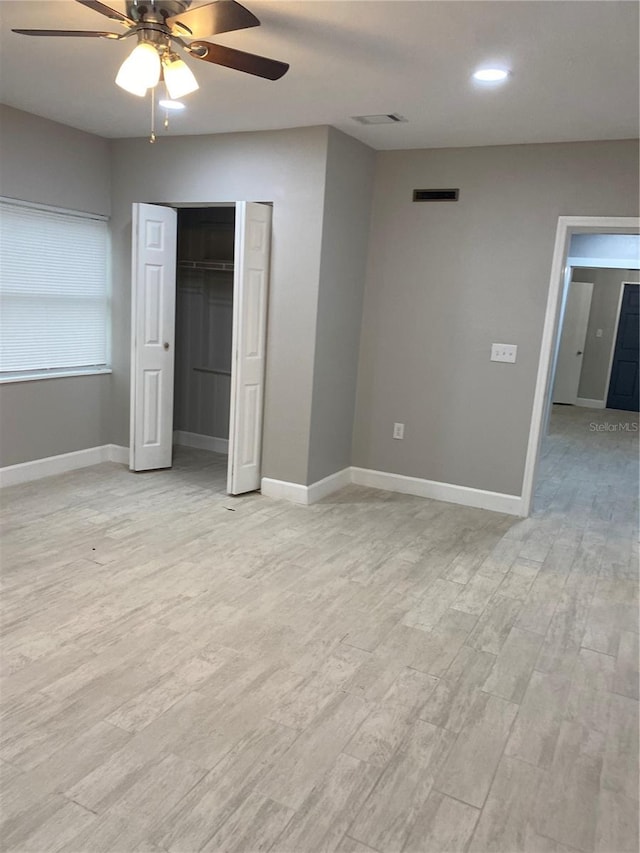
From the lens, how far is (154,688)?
241 centimetres

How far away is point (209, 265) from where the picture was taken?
5512 millimetres

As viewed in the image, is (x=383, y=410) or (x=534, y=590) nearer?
(x=534, y=590)

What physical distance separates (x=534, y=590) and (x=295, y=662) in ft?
4.92

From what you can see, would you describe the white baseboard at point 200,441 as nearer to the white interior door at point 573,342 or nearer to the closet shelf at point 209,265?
the closet shelf at point 209,265

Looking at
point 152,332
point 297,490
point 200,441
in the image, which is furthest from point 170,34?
point 200,441

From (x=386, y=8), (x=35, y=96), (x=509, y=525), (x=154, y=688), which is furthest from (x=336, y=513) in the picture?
(x=35, y=96)

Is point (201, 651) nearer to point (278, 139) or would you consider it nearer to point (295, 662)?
→ point (295, 662)

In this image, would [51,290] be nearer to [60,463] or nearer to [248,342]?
[60,463]

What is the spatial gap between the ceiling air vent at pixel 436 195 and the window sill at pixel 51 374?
2813mm

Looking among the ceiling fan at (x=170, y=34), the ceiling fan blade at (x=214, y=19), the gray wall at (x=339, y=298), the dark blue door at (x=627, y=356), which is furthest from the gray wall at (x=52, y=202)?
the dark blue door at (x=627, y=356)

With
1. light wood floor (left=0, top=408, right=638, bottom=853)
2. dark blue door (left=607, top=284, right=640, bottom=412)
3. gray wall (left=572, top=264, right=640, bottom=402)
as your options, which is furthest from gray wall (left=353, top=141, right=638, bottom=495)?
dark blue door (left=607, top=284, right=640, bottom=412)

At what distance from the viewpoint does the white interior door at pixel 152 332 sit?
187 inches

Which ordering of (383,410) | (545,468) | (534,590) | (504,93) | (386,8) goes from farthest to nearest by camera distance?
(545,468)
(383,410)
(534,590)
(504,93)
(386,8)

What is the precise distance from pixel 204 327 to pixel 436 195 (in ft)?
7.88
